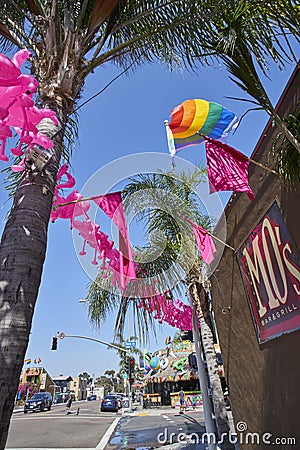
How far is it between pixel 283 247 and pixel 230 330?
106 inches

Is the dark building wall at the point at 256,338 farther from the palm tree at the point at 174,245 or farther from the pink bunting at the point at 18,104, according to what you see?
the pink bunting at the point at 18,104

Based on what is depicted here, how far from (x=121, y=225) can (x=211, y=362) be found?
416cm

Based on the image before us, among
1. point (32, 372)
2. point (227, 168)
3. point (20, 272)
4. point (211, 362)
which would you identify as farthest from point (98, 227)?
point (32, 372)

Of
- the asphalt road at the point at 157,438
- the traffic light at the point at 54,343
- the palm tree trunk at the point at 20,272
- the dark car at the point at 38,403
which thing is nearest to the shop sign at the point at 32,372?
the dark car at the point at 38,403

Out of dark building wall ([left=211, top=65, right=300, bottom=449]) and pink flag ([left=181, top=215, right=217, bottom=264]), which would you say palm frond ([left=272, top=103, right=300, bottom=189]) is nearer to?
dark building wall ([left=211, top=65, right=300, bottom=449])

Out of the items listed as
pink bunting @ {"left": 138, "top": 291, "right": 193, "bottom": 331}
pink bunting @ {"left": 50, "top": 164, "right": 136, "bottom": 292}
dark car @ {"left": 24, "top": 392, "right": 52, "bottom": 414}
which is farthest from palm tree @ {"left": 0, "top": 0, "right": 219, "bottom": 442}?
dark car @ {"left": 24, "top": 392, "right": 52, "bottom": 414}

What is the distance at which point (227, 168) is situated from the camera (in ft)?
13.8

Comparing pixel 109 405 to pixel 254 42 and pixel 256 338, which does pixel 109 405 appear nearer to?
pixel 256 338

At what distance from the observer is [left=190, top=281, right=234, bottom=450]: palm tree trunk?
20.1ft

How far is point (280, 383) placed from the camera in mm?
4062

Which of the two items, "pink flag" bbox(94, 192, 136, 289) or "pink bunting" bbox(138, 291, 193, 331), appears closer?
"pink flag" bbox(94, 192, 136, 289)

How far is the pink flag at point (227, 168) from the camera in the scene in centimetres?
412

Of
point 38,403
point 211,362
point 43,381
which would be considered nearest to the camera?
point 211,362

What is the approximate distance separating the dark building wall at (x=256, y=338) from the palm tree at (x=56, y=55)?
56.8 inches
